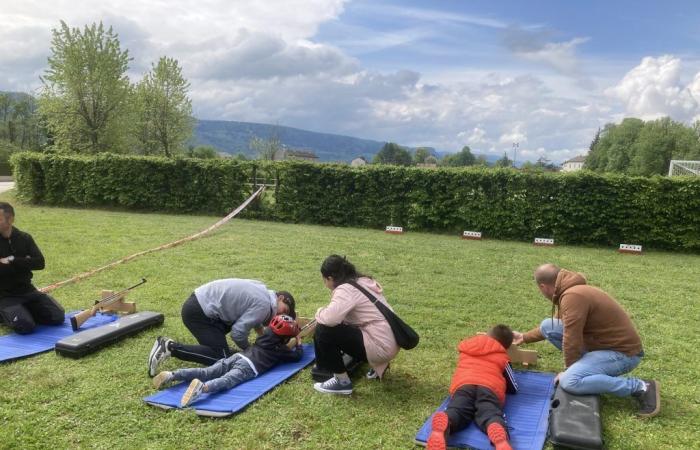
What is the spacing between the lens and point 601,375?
4199mm

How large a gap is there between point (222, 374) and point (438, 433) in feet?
6.84

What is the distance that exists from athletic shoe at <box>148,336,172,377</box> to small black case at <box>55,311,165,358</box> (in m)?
0.98

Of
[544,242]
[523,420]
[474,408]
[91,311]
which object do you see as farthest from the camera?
[544,242]

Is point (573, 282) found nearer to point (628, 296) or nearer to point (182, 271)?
point (628, 296)

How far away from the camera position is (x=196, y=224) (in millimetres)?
15531

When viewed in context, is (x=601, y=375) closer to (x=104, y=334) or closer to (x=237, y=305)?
(x=237, y=305)

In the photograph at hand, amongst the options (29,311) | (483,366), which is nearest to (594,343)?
(483,366)

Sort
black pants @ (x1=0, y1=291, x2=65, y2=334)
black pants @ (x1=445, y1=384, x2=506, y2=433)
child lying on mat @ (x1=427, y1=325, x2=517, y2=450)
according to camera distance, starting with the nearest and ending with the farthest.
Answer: child lying on mat @ (x1=427, y1=325, x2=517, y2=450), black pants @ (x1=445, y1=384, x2=506, y2=433), black pants @ (x1=0, y1=291, x2=65, y2=334)

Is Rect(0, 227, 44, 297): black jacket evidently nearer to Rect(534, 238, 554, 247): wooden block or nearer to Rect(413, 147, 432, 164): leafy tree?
Rect(534, 238, 554, 247): wooden block

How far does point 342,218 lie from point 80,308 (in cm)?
1033

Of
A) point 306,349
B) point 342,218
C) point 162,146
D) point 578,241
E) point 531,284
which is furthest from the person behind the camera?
point 162,146

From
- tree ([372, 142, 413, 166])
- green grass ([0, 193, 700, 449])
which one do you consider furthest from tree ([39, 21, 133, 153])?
tree ([372, 142, 413, 166])

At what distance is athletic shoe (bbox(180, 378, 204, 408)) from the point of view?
408 centimetres

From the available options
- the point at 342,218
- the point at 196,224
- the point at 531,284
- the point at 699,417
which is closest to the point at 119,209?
the point at 196,224
